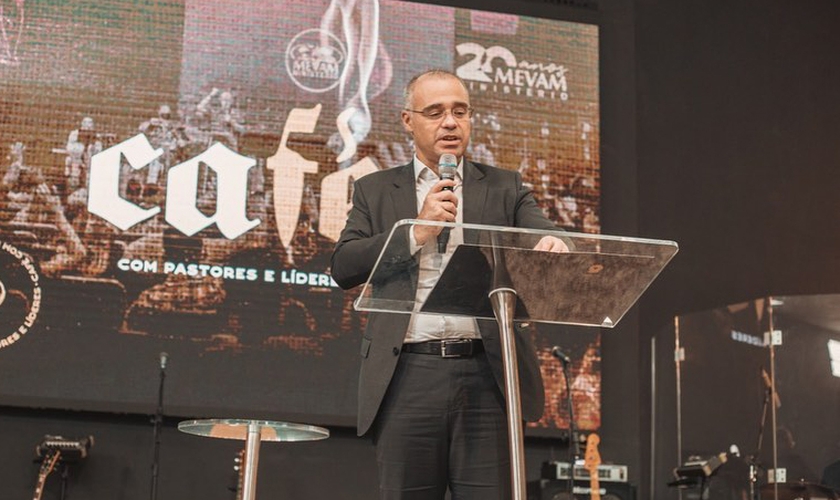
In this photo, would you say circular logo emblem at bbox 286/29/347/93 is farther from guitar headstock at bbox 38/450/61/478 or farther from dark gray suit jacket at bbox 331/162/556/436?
dark gray suit jacket at bbox 331/162/556/436

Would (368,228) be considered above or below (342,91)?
below

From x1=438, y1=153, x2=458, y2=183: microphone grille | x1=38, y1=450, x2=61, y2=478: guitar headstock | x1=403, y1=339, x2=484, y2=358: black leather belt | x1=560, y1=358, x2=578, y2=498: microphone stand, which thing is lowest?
x1=38, y1=450, x2=61, y2=478: guitar headstock

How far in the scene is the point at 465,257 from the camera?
186 centimetres

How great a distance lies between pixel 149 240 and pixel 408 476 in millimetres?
3314

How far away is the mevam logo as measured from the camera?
5.77 metres

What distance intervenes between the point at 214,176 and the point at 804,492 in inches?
131

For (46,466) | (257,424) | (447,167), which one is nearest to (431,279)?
(447,167)

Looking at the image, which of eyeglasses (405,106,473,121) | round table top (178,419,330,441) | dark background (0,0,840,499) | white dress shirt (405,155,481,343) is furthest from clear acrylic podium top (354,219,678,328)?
dark background (0,0,840,499)

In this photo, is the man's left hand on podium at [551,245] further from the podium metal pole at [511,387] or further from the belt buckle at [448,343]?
the belt buckle at [448,343]

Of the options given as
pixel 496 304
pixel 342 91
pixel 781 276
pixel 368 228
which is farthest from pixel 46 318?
pixel 781 276

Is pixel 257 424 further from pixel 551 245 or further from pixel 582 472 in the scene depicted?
pixel 551 245

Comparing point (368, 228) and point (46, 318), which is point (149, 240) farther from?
point (368, 228)

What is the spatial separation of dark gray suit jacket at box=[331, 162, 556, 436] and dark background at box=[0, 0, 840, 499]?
3299 mm

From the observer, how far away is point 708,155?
633 centimetres
